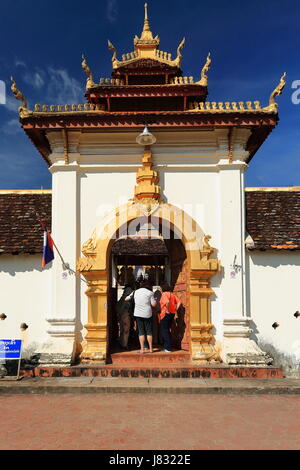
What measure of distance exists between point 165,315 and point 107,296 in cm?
128

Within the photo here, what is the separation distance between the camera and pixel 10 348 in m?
7.18

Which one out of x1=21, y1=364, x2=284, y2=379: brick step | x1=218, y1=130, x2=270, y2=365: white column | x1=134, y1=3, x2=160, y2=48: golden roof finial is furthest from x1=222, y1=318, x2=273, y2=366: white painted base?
x1=134, y1=3, x2=160, y2=48: golden roof finial

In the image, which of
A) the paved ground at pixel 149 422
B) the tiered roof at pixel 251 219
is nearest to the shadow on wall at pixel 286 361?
the paved ground at pixel 149 422

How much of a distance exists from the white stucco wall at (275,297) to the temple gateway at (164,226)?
0.02 meters

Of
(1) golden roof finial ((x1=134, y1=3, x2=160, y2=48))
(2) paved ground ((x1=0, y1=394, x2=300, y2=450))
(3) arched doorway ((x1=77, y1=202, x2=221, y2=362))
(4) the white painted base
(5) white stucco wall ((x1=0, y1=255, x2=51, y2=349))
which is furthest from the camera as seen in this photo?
(1) golden roof finial ((x1=134, y1=3, x2=160, y2=48))

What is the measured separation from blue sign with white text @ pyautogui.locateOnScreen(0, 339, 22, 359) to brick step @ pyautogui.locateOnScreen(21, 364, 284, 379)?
0.36m

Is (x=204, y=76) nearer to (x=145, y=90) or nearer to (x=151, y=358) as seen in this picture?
(x=145, y=90)

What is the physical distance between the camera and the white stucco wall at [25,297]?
801 cm

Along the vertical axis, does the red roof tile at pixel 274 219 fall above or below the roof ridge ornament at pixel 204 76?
below

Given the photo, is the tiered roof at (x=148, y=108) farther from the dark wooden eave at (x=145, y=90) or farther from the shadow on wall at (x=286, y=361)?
the shadow on wall at (x=286, y=361)

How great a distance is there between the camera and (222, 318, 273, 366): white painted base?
24.3 ft

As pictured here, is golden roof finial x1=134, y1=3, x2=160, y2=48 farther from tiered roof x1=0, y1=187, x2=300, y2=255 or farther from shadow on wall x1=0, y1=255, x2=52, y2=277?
shadow on wall x1=0, y1=255, x2=52, y2=277
